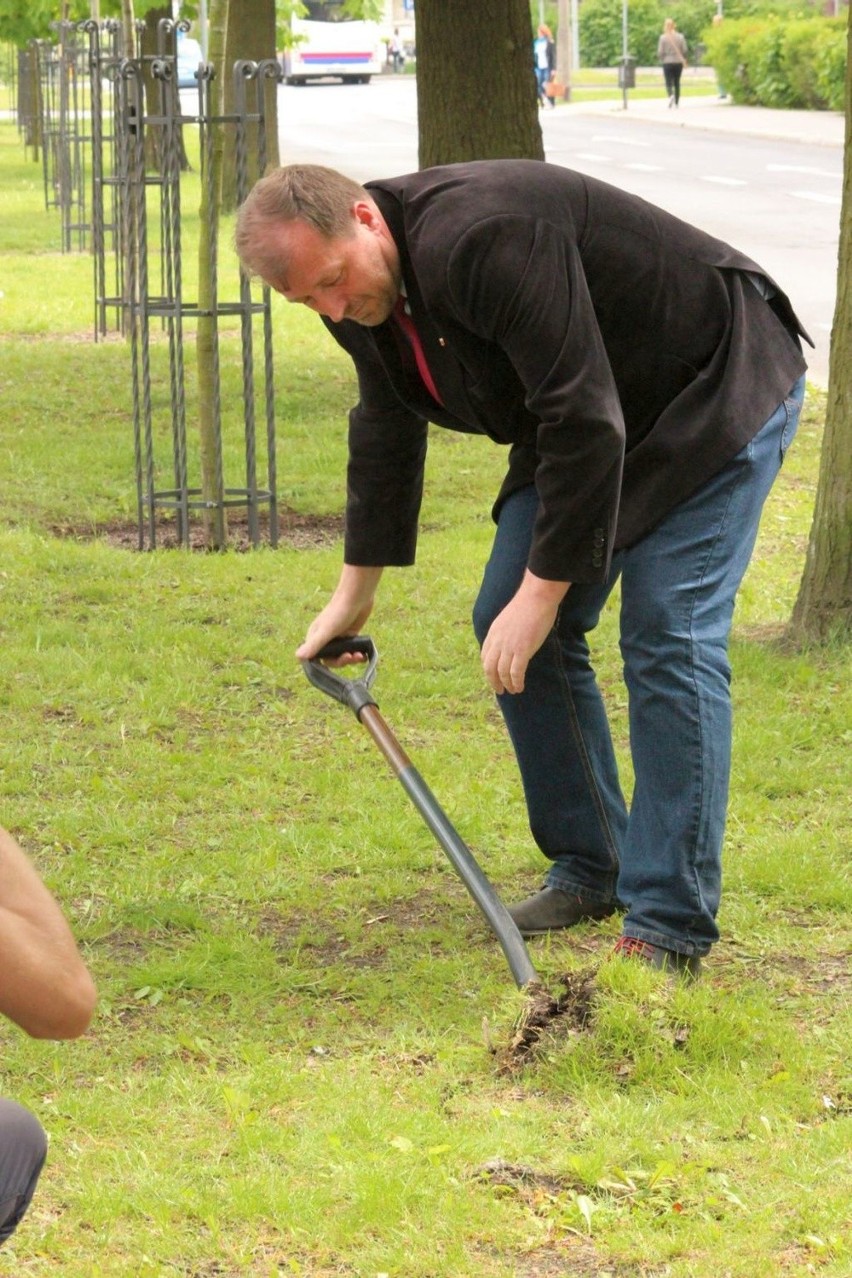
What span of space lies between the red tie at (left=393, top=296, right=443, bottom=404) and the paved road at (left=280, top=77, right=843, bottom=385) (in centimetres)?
836

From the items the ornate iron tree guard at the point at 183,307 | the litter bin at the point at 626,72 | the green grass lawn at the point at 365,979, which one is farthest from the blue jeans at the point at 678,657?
the litter bin at the point at 626,72

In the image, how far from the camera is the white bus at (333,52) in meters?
54.8

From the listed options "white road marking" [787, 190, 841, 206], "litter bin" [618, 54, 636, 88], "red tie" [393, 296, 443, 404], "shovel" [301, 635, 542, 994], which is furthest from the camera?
"litter bin" [618, 54, 636, 88]

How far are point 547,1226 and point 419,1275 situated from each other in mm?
226

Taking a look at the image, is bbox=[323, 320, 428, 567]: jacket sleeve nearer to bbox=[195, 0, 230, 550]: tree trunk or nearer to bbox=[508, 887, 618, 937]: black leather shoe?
bbox=[508, 887, 618, 937]: black leather shoe

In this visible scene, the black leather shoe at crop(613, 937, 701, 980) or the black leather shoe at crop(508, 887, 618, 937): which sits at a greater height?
the black leather shoe at crop(613, 937, 701, 980)

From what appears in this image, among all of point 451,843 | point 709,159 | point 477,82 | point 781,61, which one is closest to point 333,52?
point 781,61

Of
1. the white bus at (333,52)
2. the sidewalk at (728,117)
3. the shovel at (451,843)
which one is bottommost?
the shovel at (451,843)

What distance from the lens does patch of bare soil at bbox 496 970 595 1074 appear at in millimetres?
3305

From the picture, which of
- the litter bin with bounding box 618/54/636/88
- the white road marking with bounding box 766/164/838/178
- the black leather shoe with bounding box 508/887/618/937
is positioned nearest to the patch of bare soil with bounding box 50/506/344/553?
the black leather shoe with bounding box 508/887/618/937

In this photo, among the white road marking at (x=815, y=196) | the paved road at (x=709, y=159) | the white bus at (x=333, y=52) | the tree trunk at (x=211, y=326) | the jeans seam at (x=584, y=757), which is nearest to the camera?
the jeans seam at (x=584, y=757)

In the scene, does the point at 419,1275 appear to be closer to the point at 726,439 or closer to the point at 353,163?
the point at 726,439

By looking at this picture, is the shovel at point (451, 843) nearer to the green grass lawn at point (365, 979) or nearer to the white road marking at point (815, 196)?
the green grass lawn at point (365, 979)

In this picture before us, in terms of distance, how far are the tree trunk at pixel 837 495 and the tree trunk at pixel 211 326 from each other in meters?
2.48
